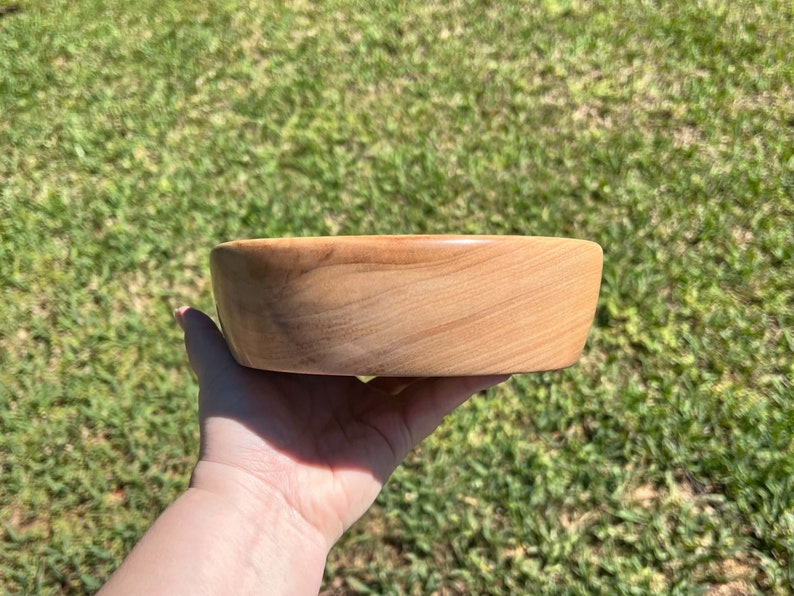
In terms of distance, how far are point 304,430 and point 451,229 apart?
157cm

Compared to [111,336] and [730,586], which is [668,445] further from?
[111,336]

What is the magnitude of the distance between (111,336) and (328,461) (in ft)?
5.10

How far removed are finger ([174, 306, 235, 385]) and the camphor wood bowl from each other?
47 centimetres

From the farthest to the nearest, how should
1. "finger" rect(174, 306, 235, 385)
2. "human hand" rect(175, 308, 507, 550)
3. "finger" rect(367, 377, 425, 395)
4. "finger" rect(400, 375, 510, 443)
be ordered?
1. "finger" rect(367, 377, 425, 395)
2. "finger" rect(400, 375, 510, 443)
3. "finger" rect(174, 306, 235, 385)
4. "human hand" rect(175, 308, 507, 550)

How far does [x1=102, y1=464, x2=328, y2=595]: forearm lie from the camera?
4.46ft

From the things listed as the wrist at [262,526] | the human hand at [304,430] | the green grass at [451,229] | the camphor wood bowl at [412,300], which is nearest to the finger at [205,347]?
the human hand at [304,430]

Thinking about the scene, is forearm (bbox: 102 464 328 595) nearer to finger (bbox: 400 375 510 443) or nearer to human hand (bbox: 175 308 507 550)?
human hand (bbox: 175 308 507 550)

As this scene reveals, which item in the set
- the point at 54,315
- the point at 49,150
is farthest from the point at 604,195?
the point at 49,150

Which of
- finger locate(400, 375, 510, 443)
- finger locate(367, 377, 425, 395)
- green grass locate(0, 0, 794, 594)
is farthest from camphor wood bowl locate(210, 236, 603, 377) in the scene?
green grass locate(0, 0, 794, 594)

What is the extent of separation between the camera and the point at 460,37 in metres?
3.82

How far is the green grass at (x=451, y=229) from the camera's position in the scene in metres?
2.38

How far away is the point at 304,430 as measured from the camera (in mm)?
1737

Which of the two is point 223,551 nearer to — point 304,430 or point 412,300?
point 304,430

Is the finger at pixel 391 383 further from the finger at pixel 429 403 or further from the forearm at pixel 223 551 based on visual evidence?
the forearm at pixel 223 551
